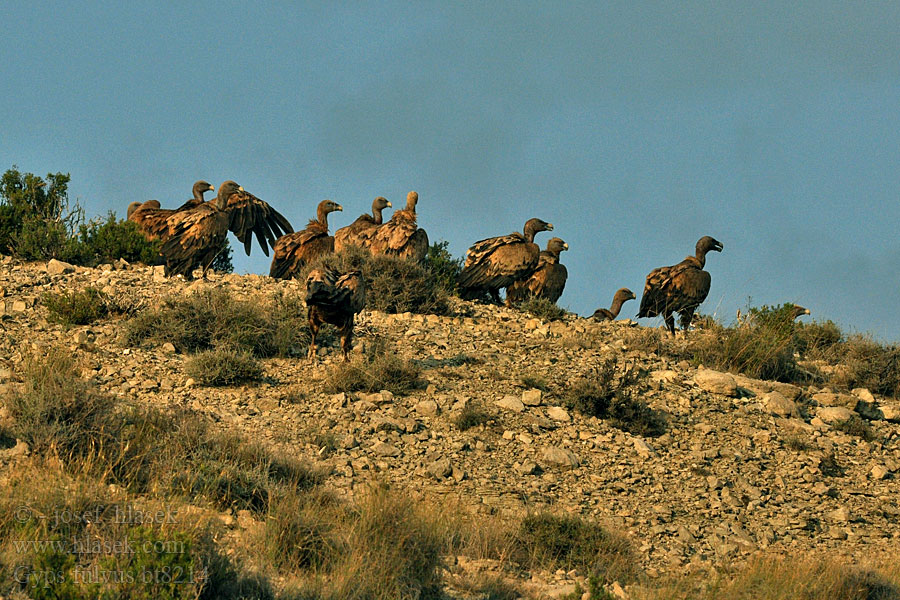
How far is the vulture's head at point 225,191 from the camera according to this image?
56.3 ft

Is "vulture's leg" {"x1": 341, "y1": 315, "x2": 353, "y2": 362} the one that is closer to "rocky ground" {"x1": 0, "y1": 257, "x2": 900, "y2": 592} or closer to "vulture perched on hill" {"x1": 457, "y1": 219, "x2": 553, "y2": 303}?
"rocky ground" {"x1": 0, "y1": 257, "x2": 900, "y2": 592}

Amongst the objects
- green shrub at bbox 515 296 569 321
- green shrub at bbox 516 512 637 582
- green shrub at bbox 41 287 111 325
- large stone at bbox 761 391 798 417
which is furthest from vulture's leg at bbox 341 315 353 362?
large stone at bbox 761 391 798 417

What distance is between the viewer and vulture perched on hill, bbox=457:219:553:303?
18.1 m

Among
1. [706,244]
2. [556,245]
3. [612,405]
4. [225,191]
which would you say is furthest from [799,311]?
[225,191]

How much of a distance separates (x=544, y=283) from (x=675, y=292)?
2.64 metres

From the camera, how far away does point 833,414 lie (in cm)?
1302

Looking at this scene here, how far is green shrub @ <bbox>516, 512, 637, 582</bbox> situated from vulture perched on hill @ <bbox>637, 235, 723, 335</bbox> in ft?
29.9

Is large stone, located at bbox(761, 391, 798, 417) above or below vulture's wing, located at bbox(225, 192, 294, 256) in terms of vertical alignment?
below

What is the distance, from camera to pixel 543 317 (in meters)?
16.6

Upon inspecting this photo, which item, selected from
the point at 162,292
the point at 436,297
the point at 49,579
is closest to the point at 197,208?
the point at 162,292

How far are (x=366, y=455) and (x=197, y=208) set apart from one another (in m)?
8.40

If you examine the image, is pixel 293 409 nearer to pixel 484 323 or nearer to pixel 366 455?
pixel 366 455

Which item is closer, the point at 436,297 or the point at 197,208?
the point at 436,297

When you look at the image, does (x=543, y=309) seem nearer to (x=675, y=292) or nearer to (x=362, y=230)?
(x=675, y=292)
